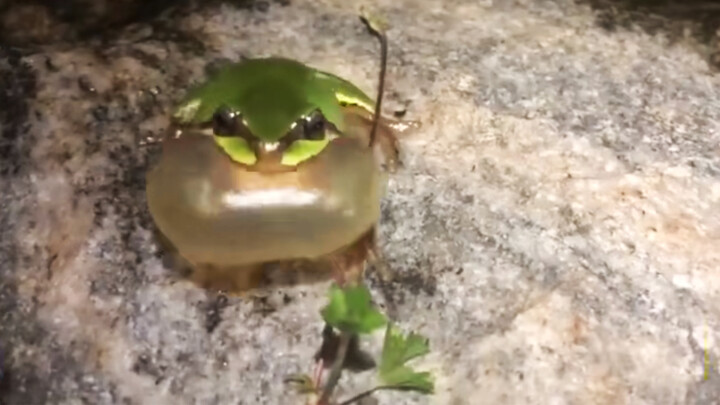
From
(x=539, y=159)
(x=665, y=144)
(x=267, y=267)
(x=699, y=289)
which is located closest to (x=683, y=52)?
(x=665, y=144)

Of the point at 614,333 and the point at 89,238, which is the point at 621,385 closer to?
the point at 614,333

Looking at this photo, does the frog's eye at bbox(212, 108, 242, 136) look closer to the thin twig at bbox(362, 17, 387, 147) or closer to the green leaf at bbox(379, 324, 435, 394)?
the thin twig at bbox(362, 17, 387, 147)

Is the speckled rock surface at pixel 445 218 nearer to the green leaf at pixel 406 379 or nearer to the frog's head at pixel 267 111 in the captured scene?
the green leaf at pixel 406 379

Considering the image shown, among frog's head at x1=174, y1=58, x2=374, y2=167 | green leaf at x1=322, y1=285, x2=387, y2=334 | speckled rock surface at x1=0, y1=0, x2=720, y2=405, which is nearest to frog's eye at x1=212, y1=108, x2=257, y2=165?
frog's head at x1=174, y1=58, x2=374, y2=167

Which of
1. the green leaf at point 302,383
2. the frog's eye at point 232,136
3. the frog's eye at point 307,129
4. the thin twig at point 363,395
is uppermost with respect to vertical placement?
the frog's eye at point 307,129

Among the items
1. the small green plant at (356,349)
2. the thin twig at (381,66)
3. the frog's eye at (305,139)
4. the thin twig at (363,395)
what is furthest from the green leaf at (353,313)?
the thin twig at (381,66)

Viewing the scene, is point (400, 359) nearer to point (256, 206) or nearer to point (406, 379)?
point (406, 379)

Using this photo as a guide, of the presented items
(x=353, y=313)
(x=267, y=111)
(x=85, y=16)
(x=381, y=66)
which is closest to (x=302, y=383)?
(x=353, y=313)
